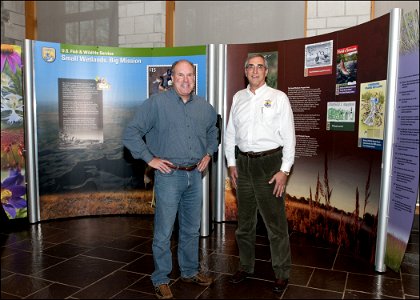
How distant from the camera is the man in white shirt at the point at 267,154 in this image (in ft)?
8.75

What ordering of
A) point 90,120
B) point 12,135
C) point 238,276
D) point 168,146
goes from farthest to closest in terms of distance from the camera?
point 90,120 → point 12,135 → point 238,276 → point 168,146

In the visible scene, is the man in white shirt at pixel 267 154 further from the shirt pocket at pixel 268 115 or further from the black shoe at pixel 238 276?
the black shoe at pixel 238 276

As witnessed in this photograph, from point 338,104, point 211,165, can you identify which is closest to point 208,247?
point 211,165

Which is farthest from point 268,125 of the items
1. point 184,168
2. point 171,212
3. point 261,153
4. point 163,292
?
point 163,292

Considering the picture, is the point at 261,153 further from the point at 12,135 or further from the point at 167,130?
the point at 12,135

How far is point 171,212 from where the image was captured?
2.61 metres

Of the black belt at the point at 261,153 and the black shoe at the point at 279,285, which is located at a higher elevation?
the black belt at the point at 261,153

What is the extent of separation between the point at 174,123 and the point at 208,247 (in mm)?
1478

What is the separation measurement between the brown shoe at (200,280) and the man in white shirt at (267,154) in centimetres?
47

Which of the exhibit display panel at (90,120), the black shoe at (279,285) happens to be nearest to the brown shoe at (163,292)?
the black shoe at (279,285)

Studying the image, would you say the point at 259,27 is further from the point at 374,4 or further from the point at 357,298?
the point at 357,298

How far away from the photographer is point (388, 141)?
2.89 metres

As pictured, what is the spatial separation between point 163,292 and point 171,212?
0.53 meters

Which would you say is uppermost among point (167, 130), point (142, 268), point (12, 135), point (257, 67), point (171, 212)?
point (257, 67)
